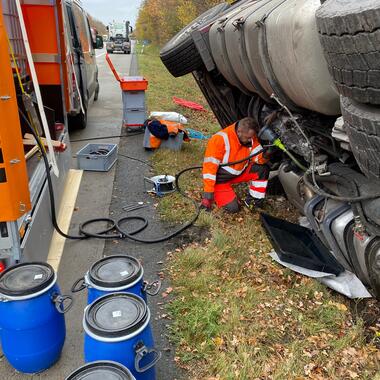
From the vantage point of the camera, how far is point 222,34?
3.91 m

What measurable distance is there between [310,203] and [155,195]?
84.6 inches

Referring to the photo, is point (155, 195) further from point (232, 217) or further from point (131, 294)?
point (131, 294)

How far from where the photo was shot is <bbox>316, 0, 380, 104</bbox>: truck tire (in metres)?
1.65

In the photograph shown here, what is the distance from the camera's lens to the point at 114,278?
2.29 m

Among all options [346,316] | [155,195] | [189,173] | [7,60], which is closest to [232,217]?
[155,195]

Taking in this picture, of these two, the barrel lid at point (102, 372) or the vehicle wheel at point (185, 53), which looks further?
the vehicle wheel at point (185, 53)

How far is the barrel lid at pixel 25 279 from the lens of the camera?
218cm

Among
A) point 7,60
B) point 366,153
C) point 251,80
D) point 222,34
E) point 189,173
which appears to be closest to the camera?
point 366,153

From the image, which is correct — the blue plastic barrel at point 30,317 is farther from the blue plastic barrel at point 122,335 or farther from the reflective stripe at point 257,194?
the reflective stripe at point 257,194

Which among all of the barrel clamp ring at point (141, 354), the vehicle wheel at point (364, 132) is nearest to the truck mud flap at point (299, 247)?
the vehicle wheel at point (364, 132)

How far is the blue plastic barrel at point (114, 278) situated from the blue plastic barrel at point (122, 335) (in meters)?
0.14

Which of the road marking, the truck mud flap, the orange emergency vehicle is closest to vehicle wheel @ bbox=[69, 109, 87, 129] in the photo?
the orange emergency vehicle

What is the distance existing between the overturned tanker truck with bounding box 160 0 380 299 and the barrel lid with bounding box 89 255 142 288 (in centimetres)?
138

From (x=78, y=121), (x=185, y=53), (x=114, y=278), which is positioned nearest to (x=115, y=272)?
(x=114, y=278)
